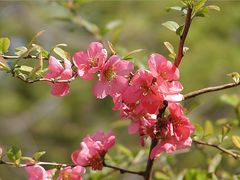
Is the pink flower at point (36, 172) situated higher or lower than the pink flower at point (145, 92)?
lower

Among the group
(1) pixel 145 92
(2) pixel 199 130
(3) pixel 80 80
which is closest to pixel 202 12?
(1) pixel 145 92

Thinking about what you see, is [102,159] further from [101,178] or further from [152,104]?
[101,178]

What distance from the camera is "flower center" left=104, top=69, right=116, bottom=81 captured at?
686mm

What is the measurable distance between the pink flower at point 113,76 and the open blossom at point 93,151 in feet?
0.31

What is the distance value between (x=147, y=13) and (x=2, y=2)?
1650mm

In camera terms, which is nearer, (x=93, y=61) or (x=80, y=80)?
(x=93, y=61)

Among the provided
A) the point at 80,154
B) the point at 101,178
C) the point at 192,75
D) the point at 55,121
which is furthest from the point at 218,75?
the point at 80,154

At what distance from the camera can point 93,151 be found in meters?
0.76

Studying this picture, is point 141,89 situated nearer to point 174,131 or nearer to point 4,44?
point 174,131

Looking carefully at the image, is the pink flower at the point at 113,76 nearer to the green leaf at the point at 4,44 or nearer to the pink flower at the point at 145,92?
the pink flower at the point at 145,92

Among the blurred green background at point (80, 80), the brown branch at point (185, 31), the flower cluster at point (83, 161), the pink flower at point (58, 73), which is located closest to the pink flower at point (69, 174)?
the flower cluster at point (83, 161)

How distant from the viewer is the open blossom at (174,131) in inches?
28.3

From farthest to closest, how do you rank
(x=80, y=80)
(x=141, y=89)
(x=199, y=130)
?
(x=80, y=80), (x=199, y=130), (x=141, y=89)

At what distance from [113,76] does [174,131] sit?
4.8 inches
